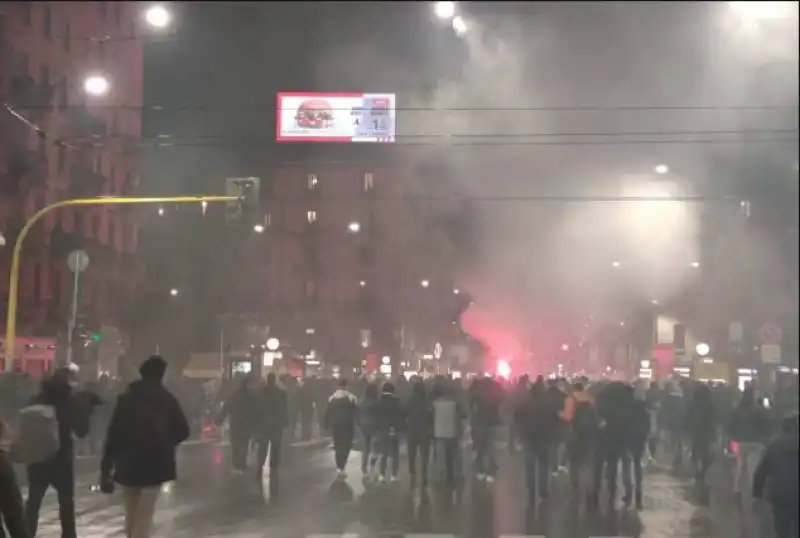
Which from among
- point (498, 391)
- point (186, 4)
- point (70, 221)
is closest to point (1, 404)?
point (498, 391)

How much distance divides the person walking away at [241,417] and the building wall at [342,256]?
113 feet

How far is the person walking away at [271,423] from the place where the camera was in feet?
46.7

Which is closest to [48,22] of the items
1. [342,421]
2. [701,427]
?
[342,421]

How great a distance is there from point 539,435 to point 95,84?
22.5 m

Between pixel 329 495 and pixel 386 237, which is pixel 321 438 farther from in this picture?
pixel 386 237

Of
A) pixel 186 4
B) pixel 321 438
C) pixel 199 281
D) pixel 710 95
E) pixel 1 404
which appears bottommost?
pixel 321 438

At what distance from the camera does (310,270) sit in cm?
6212

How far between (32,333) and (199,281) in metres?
13.2

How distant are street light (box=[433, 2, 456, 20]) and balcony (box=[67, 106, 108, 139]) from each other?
10863 mm

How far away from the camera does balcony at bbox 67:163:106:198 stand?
3162 cm

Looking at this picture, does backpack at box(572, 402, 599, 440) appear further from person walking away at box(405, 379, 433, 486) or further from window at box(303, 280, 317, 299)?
window at box(303, 280, 317, 299)

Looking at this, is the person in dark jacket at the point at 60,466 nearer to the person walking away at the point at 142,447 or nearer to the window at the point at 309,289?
the person walking away at the point at 142,447

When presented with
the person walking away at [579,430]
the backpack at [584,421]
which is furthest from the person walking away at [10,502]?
the backpack at [584,421]

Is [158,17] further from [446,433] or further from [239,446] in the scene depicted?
[446,433]
